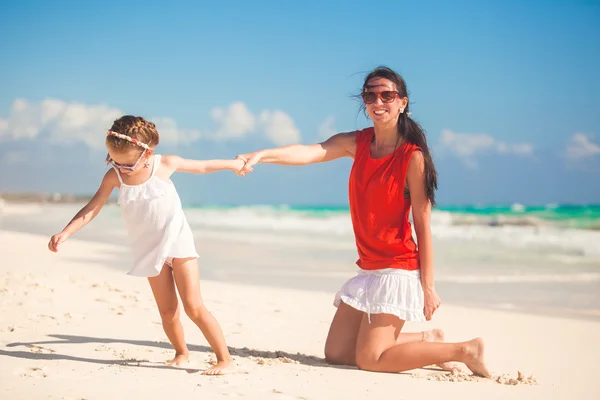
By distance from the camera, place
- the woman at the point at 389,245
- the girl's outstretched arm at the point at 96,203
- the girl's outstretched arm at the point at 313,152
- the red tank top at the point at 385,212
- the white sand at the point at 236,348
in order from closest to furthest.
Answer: the white sand at the point at 236,348 < the girl's outstretched arm at the point at 96,203 < the woman at the point at 389,245 < the red tank top at the point at 385,212 < the girl's outstretched arm at the point at 313,152

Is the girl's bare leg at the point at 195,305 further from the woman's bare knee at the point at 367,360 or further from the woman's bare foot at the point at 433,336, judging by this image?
the woman's bare foot at the point at 433,336

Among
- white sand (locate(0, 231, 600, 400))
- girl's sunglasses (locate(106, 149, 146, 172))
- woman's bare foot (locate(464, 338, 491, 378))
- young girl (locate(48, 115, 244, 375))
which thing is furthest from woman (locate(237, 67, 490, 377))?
girl's sunglasses (locate(106, 149, 146, 172))

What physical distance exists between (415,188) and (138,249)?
1.88 metres

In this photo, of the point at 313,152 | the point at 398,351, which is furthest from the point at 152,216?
the point at 398,351

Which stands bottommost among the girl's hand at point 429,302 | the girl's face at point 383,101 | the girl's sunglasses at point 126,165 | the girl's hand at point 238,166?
the girl's hand at point 429,302

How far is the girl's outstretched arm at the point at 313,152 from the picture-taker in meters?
4.80

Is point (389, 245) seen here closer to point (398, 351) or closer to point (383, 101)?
point (398, 351)

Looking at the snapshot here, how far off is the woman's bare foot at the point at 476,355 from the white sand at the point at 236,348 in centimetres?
10

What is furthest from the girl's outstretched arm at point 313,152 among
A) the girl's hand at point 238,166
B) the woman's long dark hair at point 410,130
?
the woman's long dark hair at point 410,130

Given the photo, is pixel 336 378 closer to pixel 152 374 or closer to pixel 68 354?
pixel 152 374

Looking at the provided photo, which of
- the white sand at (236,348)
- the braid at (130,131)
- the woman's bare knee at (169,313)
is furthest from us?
the woman's bare knee at (169,313)

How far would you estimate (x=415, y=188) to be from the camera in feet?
14.7

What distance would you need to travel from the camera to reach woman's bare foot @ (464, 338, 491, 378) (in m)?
4.30

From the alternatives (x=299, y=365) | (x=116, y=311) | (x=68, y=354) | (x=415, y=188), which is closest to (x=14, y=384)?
(x=68, y=354)
